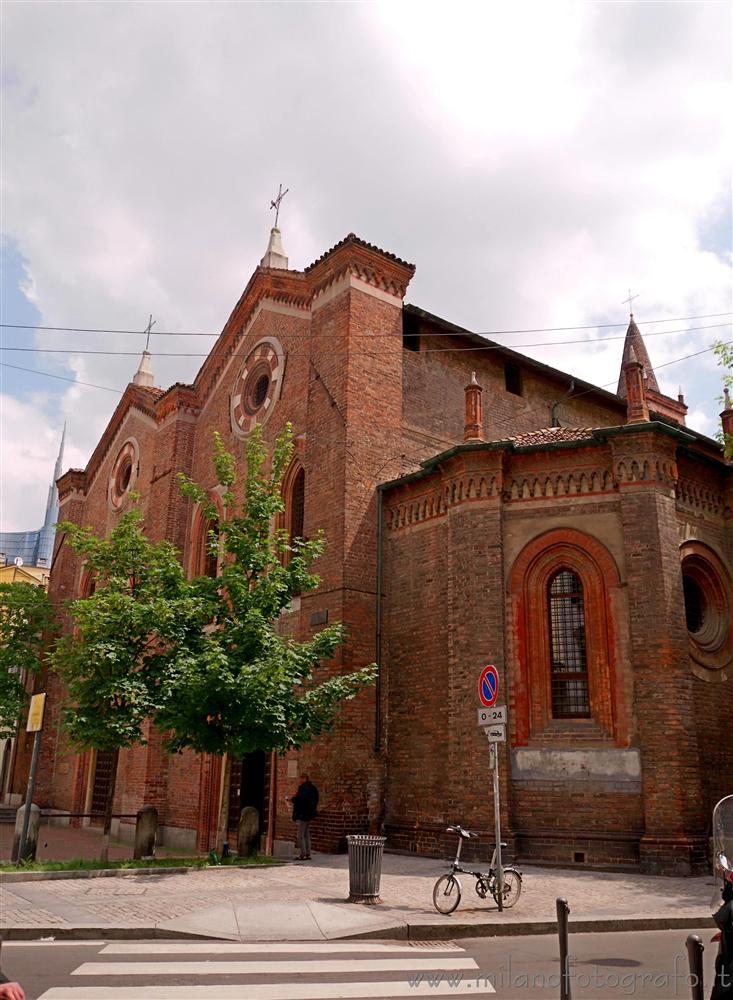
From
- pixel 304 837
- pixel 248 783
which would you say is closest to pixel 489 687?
pixel 304 837

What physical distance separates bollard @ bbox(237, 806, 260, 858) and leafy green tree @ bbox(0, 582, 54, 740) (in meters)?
15.8

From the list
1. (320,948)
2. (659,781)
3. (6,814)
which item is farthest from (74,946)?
(6,814)

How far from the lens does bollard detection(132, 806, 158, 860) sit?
1391 centimetres

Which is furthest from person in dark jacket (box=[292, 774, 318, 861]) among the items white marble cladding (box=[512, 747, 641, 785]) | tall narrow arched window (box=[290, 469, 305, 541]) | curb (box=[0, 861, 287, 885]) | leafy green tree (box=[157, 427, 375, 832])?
tall narrow arched window (box=[290, 469, 305, 541])

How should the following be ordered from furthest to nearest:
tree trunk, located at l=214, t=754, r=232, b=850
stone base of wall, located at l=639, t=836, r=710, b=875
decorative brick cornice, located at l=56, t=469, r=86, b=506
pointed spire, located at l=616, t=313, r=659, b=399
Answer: pointed spire, located at l=616, t=313, r=659, b=399 < decorative brick cornice, located at l=56, t=469, r=86, b=506 < tree trunk, located at l=214, t=754, r=232, b=850 < stone base of wall, located at l=639, t=836, r=710, b=875

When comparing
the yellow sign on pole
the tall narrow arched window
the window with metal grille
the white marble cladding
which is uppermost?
the tall narrow arched window

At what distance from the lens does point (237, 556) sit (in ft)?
48.3

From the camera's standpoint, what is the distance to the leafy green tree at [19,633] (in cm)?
2731

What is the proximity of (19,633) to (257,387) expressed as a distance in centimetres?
1337

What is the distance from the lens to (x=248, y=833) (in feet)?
46.4

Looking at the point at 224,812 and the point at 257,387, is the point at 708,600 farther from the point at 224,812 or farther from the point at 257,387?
the point at 257,387

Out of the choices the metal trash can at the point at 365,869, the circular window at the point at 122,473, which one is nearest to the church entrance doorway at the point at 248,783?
the metal trash can at the point at 365,869

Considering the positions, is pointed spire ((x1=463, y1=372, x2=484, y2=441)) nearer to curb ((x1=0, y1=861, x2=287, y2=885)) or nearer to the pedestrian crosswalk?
curb ((x1=0, y1=861, x2=287, y2=885))

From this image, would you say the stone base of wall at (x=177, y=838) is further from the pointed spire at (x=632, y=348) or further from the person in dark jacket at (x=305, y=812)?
the pointed spire at (x=632, y=348)
